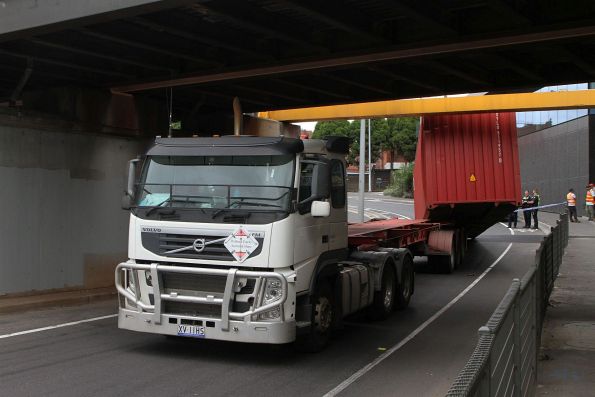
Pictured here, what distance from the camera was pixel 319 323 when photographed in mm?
7605

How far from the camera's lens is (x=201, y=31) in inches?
388

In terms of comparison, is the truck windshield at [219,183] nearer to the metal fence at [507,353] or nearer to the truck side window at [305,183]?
the truck side window at [305,183]

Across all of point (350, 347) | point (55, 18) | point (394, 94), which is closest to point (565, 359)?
point (350, 347)

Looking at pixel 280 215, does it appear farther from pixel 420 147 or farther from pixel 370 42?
pixel 420 147

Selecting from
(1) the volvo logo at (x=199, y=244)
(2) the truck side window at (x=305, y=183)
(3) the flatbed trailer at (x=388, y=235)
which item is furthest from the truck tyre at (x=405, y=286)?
(1) the volvo logo at (x=199, y=244)

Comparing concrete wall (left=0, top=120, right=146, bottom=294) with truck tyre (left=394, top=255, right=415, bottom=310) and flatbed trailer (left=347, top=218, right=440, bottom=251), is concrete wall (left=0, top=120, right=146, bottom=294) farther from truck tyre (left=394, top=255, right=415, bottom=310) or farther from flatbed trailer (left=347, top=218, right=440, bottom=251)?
truck tyre (left=394, top=255, right=415, bottom=310)

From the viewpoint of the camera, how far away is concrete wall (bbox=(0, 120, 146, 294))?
1118 centimetres

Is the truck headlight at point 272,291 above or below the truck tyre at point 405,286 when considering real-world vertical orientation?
above

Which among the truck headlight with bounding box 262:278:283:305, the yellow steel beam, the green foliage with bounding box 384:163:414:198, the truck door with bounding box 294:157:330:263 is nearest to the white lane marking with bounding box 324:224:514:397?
the truck headlight with bounding box 262:278:283:305

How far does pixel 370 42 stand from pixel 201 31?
→ 2.80 m

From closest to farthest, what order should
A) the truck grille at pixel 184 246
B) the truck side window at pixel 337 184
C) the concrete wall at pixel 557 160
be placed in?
the truck grille at pixel 184 246 < the truck side window at pixel 337 184 < the concrete wall at pixel 557 160

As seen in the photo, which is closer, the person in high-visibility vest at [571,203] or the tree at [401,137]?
the person in high-visibility vest at [571,203]

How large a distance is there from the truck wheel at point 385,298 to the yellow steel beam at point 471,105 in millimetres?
7560

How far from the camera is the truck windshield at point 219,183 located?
23.5ft
